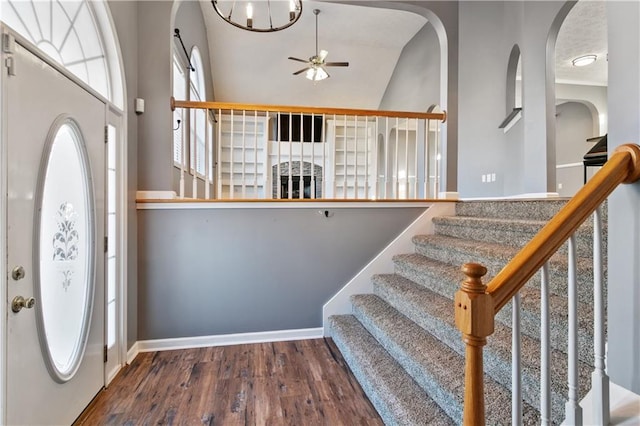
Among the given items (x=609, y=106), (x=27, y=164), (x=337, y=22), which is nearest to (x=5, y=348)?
(x=27, y=164)

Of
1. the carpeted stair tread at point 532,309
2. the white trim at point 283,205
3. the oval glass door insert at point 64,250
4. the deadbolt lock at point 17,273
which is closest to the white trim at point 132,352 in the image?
the oval glass door insert at point 64,250

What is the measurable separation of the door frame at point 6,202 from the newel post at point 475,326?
175 centimetres

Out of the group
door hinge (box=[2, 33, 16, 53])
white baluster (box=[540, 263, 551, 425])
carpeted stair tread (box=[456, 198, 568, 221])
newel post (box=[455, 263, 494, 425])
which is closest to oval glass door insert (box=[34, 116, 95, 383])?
door hinge (box=[2, 33, 16, 53])

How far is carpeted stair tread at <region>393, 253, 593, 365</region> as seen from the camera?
4.47ft

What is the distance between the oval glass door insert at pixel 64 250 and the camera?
5.11ft

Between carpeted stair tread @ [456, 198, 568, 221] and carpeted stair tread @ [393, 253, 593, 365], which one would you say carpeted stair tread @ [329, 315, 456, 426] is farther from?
carpeted stair tread @ [456, 198, 568, 221]

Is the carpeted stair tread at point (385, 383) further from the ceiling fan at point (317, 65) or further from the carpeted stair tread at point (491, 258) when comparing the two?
the ceiling fan at point (317, 65)

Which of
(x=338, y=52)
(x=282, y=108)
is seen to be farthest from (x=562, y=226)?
(x=338, y=52)

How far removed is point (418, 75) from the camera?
21.9ft

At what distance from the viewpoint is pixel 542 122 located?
362 cm

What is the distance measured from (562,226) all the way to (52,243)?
2.26 meters

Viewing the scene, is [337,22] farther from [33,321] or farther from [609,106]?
[33,321]

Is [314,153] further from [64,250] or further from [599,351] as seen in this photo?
[599,351]

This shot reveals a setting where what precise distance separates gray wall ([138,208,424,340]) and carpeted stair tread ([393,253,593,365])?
0.74 m
